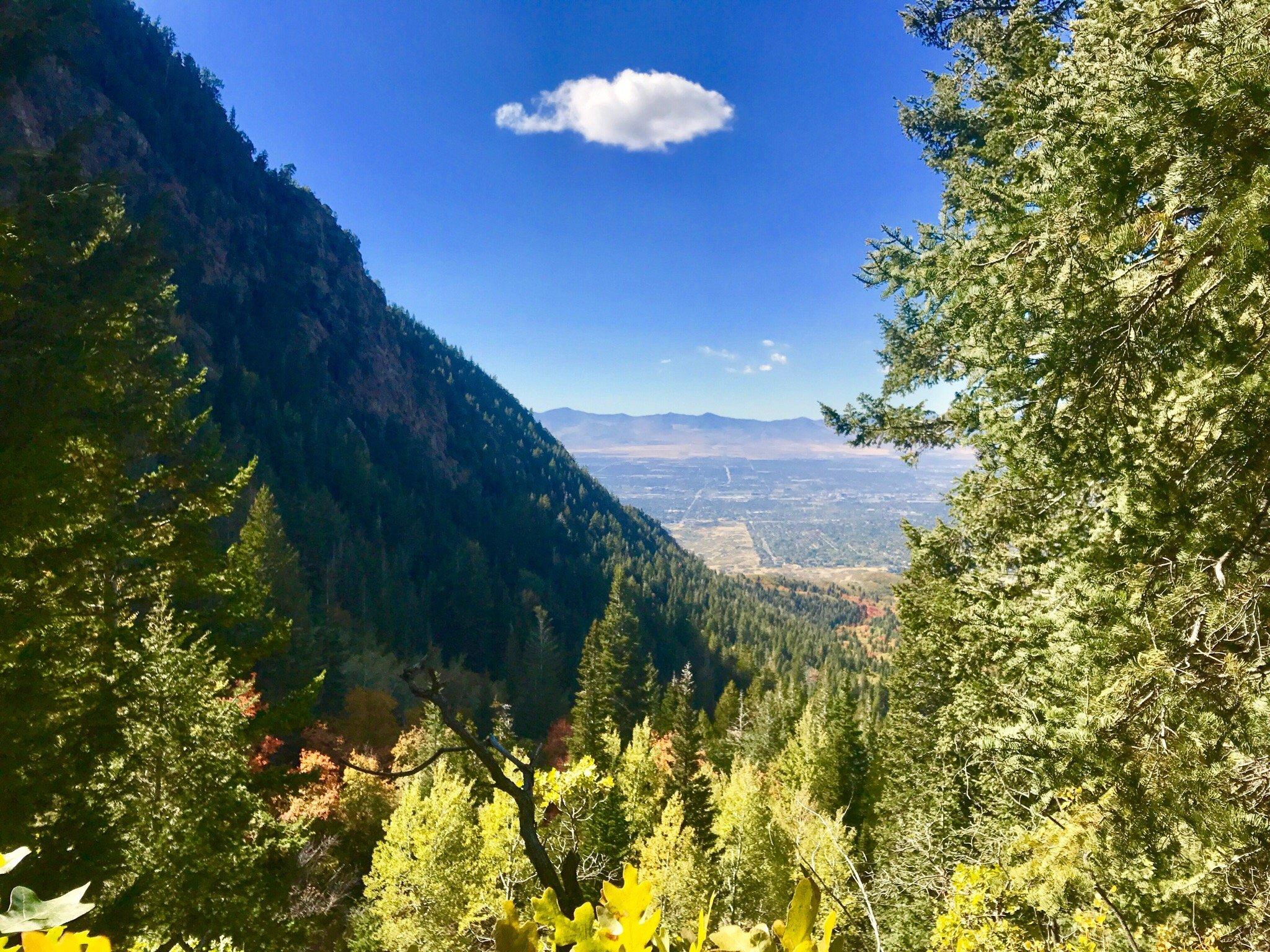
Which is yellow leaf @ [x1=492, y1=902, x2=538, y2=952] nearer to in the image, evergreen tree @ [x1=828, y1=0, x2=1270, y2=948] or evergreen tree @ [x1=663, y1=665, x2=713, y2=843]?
evergreen tree @ [x1=828, y1=0, x2=1270, y2=948]

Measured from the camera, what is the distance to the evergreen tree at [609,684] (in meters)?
25.1

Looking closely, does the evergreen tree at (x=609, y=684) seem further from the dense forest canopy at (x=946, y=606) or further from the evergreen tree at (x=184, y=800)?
the evergreen tree at (x=184, y=800)

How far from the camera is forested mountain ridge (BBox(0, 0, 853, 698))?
54.0 m

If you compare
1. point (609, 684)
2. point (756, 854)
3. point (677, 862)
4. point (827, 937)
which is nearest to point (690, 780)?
point (756, 854)

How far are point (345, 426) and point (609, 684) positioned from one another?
227 ft

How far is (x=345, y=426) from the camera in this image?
82.1 metres

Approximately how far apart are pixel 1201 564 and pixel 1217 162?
7.54 feet

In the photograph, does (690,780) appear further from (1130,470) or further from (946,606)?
(1130,470)

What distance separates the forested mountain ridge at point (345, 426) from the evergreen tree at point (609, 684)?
12.3 m

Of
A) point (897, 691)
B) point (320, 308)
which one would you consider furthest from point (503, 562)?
point (897, 691)

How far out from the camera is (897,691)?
1227 centimetres

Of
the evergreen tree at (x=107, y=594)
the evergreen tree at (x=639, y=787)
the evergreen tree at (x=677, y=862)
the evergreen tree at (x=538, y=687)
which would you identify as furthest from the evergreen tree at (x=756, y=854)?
the evergreen tree at (x=538, y=687)

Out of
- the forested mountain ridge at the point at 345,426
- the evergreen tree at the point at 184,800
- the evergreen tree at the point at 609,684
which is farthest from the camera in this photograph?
the forested mountain ridge at the point at 345,426

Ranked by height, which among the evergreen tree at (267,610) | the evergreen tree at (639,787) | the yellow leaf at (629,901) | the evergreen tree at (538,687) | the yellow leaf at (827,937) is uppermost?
the yellow leaf at (629,901)
